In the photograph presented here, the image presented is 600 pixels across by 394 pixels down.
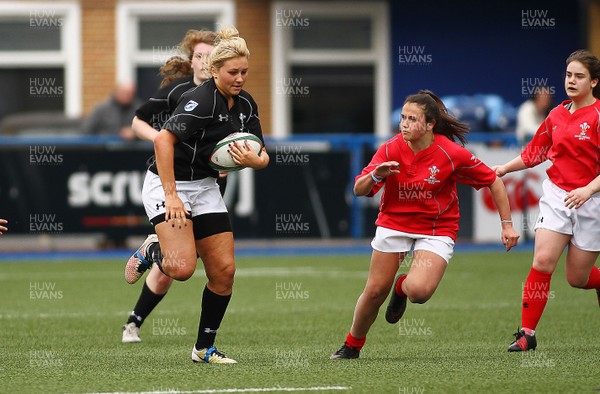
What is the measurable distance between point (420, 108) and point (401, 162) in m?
0.35

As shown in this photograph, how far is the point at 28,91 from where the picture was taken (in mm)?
20828

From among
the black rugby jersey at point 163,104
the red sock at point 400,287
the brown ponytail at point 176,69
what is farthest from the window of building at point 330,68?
the red sock at point 400,287

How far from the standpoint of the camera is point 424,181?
25.7 feet

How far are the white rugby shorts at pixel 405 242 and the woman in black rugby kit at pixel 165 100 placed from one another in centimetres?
124

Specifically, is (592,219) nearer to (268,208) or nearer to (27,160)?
(268,208)

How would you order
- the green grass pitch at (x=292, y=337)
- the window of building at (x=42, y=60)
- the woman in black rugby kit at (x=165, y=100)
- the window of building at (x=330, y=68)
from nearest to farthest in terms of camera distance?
the green grass pitch at (x=292, y=337), the woman in black rugby kit at (x=165, y=100), the window of building at (x=42, y=60), the window of building at (x=330, y=68)

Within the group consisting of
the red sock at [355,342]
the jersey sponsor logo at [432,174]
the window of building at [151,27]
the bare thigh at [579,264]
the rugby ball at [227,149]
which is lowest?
the red sock at [355,342]

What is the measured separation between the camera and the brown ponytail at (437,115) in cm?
782

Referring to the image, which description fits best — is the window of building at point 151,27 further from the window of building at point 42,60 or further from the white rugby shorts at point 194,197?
the white rugby shorts at point 194,197

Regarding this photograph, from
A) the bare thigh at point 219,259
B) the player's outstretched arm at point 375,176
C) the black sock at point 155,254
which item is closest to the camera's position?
the player's outstretched arm at point 375,176

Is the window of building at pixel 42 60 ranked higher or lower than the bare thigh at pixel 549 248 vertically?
higher

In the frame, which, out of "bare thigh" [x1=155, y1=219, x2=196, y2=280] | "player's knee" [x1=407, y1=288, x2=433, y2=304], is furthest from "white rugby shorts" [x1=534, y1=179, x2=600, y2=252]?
"bare thigh" [x1=155, y1=219, x2=196, y2=280]

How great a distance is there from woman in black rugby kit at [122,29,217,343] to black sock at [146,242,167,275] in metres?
0.44

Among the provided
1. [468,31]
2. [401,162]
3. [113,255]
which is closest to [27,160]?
[113,255]
